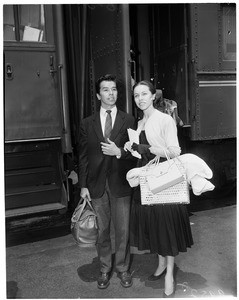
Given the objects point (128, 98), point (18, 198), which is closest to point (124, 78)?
point (128, 98)

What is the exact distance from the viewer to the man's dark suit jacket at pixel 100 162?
2641 millimetres

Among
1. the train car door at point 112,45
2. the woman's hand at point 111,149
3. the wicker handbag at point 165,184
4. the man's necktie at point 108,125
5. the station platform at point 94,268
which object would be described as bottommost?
the station platform at point 94,268

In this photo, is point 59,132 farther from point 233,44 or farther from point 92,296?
point 233,44

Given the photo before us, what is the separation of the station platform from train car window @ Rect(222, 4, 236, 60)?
88.6 inches

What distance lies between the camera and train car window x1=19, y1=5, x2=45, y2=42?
3.21 meters

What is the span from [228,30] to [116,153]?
279 cm

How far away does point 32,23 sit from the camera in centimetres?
327

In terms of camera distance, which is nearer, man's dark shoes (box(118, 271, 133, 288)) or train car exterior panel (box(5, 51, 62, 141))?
man's dark shoes (box(118, 271, 133, 288))

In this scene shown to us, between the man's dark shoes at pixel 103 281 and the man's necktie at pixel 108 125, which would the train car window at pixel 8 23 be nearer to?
the man's necktie at pixel 108 125

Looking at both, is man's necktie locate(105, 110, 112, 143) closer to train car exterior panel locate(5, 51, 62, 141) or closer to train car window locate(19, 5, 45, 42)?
train car exterior panel locate(5, 51, 62, 141)

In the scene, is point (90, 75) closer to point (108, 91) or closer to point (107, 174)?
point (108, 91)

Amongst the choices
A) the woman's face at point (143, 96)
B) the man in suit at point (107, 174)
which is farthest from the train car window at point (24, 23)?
the woman's face at point (143, 96)

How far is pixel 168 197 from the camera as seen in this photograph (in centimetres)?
236

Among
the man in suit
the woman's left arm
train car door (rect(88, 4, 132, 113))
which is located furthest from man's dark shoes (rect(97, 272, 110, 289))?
train car door (rect(88, 4, 132, 113))
